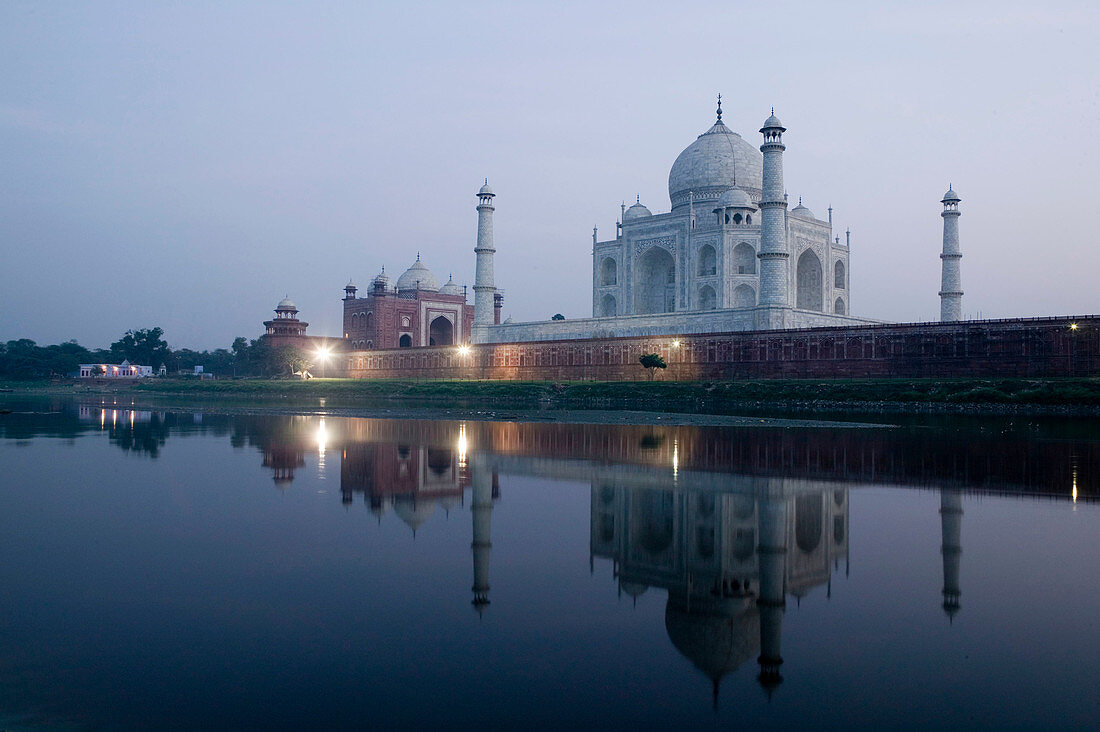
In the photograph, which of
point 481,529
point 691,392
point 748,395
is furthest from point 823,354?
point 481,529

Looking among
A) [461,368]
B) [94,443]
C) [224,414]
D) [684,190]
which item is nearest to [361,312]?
[461,368]

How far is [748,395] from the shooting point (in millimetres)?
28219

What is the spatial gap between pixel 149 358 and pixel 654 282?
5401 centimetres

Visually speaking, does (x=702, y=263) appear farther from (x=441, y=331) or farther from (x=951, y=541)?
(x=951, y=541)

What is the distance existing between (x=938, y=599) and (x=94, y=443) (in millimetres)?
13593

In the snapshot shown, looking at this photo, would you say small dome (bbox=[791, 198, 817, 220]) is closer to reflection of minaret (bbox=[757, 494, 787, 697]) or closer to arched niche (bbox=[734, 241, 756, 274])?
arched niche (bbox=[734, 241, 756, 274])

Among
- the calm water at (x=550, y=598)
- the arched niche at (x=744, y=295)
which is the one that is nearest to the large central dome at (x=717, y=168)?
the arched niche at (x=744, y=295)

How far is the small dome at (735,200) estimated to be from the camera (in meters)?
39.4

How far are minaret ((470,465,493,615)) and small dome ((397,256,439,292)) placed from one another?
49369 millimetres

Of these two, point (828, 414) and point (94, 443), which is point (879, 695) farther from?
point (828, 414)

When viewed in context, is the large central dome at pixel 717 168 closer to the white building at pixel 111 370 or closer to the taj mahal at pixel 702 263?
the taj mahal at pixel 702 263

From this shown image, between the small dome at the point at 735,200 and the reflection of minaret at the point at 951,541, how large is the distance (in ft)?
108

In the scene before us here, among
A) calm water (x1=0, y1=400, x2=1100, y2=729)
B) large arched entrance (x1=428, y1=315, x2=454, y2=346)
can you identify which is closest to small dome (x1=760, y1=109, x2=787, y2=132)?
calm water (x1=0, y1=400, x2=1100, y2=729)

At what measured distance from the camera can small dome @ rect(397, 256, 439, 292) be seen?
58.3 metres
